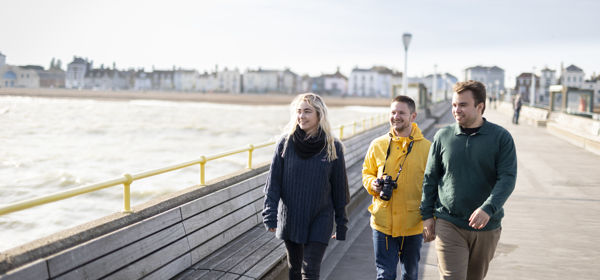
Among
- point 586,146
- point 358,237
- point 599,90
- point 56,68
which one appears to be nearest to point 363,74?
point 599,90

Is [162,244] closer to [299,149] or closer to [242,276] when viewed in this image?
[242,276]

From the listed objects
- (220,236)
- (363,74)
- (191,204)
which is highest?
(363,74)

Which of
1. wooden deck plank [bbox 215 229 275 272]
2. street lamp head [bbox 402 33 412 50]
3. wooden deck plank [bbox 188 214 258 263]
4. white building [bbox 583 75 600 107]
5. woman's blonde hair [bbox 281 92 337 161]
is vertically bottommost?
wooden deck plank [bbox 215 229 275 272]

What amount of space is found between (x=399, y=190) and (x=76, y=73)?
627 ft

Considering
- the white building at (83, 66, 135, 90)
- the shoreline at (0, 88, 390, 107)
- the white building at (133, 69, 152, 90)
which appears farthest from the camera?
the white building at (133, 69, 152, 90)

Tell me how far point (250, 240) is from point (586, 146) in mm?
16397

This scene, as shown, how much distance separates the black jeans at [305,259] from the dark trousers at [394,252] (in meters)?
0.50

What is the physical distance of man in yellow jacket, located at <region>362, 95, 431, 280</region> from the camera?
3.53 meters

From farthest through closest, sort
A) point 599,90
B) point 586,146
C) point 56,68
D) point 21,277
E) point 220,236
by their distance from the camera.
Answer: point 56,68, point 599,90, point 586,146, point 220,236, point 21,277

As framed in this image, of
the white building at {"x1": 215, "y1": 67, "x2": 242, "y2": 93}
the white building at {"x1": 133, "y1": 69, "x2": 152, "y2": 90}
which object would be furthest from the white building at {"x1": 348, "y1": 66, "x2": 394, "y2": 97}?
the white building at {"x1": 133, "y1": 69, "x2": 152, "y2": 90}

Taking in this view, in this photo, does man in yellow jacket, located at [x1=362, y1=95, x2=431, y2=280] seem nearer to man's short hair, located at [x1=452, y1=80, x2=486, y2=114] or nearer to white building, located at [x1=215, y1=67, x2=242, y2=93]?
man's short hair, located at [x1=452, y1=80, x2=486, y2=114]

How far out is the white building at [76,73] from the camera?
172 m

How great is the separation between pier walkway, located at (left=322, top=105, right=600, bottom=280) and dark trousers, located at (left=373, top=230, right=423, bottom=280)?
65.8 inches

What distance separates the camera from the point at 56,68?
527ft
